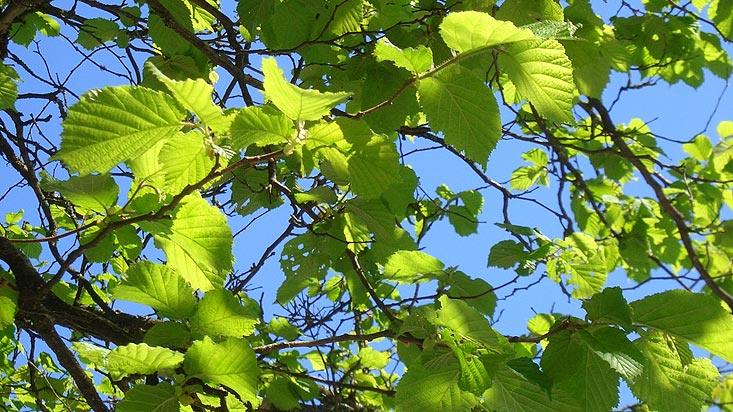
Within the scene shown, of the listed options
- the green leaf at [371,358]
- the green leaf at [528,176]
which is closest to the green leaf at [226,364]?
the green leaf at [371,358]

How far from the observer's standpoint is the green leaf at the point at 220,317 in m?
1.20

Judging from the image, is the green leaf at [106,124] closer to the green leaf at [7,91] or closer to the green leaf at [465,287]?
the green leaf at [465,287]

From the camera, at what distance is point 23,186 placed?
258 centimetres

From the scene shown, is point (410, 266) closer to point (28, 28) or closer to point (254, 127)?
point (254, 127)

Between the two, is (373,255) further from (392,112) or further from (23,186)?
(23,186)

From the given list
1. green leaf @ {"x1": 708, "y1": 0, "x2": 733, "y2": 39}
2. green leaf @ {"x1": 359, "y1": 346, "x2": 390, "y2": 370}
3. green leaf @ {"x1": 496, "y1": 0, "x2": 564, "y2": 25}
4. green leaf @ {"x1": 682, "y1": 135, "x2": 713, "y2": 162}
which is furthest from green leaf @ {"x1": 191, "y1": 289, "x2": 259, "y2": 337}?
green leaf @ {"x1": 682, "y1": 135, "x2": 713, "y2": 162}

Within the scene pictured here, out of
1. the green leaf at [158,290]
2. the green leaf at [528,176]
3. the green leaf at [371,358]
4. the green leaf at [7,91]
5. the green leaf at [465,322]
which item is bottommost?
the green leaf at [465,322]

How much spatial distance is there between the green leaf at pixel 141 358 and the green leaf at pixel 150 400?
4 cm

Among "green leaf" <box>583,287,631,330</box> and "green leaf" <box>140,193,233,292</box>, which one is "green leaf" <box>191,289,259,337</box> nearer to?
"green leaf" <box>140,193,233,292</box>

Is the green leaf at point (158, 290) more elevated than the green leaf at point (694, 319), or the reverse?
the green leaf at point (158, 290)

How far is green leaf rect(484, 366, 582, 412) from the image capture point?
1.19 metres

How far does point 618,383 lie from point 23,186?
2.25 meters

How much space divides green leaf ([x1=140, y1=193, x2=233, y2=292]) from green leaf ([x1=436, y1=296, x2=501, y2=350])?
0.43 metres

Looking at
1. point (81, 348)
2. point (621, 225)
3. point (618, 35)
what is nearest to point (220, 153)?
point (81, 348)
